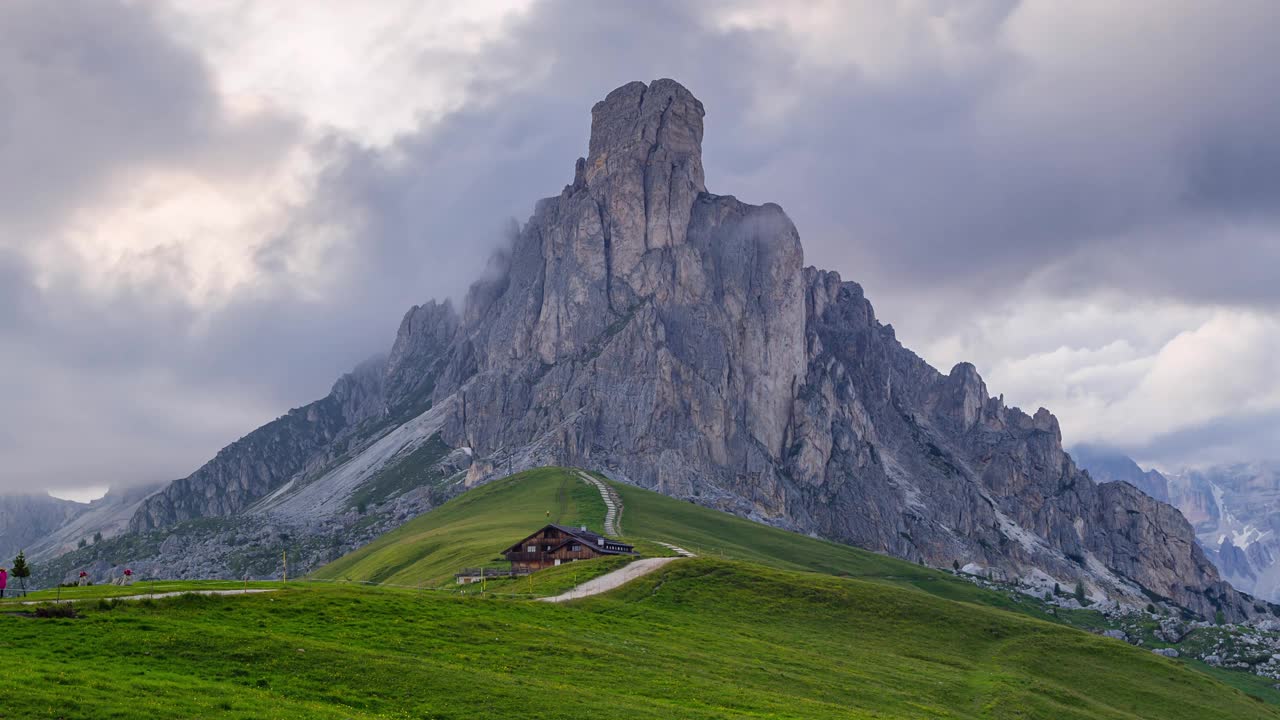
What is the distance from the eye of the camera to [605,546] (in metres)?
131

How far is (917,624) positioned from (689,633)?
105ft

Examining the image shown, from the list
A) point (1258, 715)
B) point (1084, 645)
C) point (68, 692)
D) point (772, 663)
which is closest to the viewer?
point (68, 692)

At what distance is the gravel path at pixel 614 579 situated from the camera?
92.4 m

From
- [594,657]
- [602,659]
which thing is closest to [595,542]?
[594,657]

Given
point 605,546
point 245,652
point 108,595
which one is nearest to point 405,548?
point 605,546

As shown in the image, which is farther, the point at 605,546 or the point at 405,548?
the point at 405,548

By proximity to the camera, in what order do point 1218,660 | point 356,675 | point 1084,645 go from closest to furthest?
point 356,675 < point 1084,645 < point 1218,660

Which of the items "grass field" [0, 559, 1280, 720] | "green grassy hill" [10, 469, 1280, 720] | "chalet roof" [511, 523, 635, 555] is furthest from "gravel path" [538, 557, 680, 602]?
"chalet roof" [511, 523, 635, 555]

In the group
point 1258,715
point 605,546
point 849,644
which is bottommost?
point 1258,715

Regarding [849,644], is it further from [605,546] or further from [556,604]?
[605,546]

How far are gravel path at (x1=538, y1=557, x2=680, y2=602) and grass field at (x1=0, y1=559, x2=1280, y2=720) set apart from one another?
2.37 m

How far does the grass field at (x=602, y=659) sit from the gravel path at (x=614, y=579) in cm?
237

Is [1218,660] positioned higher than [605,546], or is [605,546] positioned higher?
[605,546]

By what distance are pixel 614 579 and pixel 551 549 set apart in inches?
970
